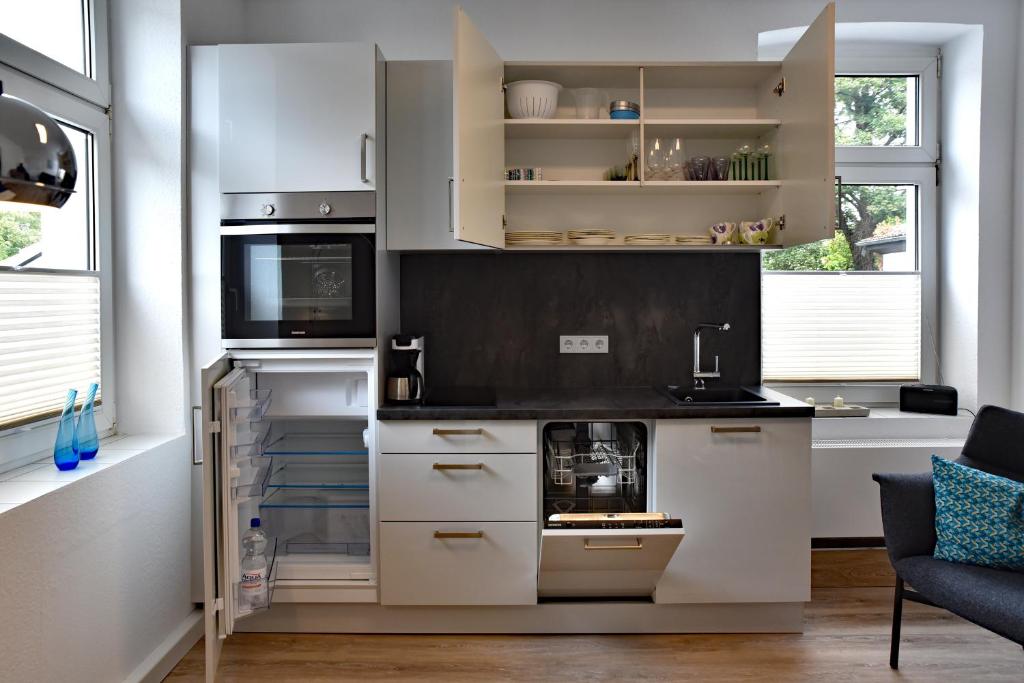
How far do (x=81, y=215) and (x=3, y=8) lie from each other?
2.07 ft

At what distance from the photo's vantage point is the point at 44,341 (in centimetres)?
209

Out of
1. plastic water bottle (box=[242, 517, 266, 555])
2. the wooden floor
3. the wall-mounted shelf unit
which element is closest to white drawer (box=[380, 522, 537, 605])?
the wooden floor

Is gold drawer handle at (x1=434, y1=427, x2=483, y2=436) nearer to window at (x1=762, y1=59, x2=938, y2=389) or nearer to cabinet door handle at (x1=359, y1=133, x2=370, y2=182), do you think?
cabinet door handle at (x1=359, y1=133, x2=370, y2=182)

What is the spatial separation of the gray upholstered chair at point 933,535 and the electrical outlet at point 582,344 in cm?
121

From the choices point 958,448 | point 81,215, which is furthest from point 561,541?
point 958,448

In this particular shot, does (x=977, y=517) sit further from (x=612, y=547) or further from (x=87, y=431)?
(x=87, y=431)

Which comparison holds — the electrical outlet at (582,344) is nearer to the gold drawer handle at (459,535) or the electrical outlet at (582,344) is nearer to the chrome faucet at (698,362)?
the chrome faucet at (698,362)

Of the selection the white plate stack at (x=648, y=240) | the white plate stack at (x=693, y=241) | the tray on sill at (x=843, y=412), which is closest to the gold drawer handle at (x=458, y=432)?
the white plate stack at (x=648, y=240)

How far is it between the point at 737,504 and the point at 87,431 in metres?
2.14

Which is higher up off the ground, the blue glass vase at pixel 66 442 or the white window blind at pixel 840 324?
the white window blind at pixel 840 324

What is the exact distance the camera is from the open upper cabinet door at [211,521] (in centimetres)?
211

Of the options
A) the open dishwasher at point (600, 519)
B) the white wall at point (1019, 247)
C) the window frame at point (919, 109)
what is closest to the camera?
the open dishwasher at point (600, 519)

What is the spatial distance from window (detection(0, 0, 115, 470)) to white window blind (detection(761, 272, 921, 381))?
9.35 feet

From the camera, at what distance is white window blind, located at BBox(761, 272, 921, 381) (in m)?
3.46
